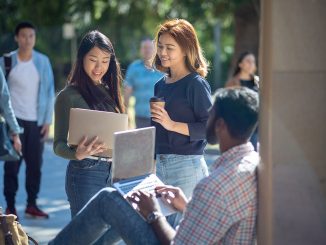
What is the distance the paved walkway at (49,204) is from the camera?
849cm

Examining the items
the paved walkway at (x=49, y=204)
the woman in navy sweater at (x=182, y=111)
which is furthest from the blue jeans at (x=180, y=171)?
the paved walkway at (x=49, y=204)

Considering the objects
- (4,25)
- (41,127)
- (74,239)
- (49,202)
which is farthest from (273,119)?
(4,25)

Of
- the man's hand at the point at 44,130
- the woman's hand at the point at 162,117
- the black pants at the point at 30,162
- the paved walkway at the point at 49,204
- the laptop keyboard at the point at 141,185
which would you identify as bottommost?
the paved walkway at the point at 49,204

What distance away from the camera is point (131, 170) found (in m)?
5.25

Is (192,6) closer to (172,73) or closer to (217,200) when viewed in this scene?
(172,73)

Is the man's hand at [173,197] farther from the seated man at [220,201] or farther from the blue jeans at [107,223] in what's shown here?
the blue jeans at [107,223]

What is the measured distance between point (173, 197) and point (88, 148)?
2.47 ft

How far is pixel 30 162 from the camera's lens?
30.7ft

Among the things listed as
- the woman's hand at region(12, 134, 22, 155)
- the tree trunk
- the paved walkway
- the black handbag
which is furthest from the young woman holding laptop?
the tree trunk

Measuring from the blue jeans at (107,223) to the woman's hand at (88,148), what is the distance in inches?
24.0

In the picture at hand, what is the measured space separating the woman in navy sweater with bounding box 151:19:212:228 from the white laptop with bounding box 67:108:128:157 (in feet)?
0.98

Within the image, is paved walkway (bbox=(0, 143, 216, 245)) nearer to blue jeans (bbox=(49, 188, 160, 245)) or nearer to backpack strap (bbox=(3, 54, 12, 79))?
backpack strap (bbox=(3, 54, 12, 79))

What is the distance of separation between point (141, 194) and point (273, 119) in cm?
97

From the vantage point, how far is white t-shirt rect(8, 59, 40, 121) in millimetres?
9281
